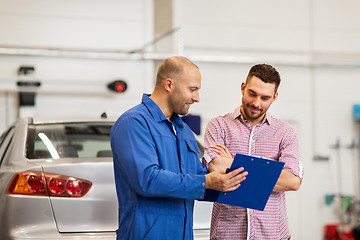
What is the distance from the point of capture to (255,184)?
2.37 metres

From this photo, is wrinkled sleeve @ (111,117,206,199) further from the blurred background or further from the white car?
the blurred background

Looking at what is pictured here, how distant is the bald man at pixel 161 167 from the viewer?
2170mm

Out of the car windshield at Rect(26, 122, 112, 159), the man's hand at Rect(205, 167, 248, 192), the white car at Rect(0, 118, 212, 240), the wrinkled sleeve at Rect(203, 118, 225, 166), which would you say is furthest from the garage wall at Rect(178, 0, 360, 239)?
the man's hand at Rect(205, 167, 248, 192)

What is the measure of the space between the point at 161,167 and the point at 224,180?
9.9 inches

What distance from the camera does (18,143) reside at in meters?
3.54

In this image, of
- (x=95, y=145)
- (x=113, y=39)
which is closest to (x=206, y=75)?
(x=113, y=39)

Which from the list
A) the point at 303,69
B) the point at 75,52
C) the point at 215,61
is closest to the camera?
the point at 75,52

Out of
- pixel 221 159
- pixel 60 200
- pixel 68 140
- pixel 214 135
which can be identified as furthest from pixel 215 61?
pixel 221 159

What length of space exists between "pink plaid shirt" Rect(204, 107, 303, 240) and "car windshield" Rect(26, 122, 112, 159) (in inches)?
45.0

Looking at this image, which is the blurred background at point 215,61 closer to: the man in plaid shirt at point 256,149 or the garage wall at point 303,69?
the garage wall at point 303,69

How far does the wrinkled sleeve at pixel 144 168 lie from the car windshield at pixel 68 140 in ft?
4.20

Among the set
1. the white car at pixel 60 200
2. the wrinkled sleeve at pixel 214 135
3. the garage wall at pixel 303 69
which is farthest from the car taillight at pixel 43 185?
the garage wall at pixel 303 69

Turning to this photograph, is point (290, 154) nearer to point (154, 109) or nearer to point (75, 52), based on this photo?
point (154, 109)

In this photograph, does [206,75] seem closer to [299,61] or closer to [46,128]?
[299,61]
